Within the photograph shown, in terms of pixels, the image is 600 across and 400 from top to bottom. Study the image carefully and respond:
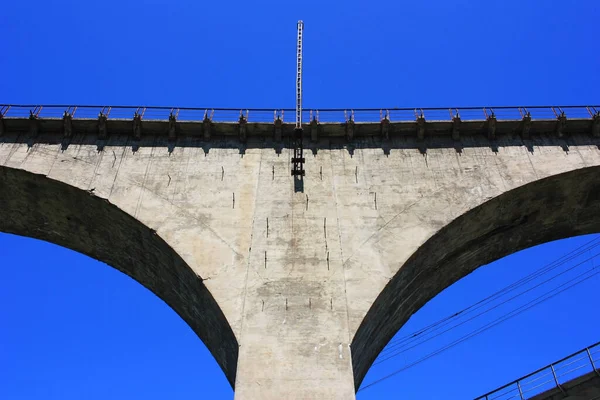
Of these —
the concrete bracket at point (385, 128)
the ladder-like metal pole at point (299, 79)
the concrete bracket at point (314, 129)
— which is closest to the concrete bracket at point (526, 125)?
the concrete bracket at point (385, 128)

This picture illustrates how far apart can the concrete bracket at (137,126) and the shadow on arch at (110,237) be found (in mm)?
3185

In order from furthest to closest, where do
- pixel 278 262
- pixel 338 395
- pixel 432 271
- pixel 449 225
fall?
1. pixel 432 271
2. pixel 449 225
3. pixel 278 262
4. pixel 338 395

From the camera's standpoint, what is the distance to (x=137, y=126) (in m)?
21.1

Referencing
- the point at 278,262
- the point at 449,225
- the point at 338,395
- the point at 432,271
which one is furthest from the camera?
the point at 432,271

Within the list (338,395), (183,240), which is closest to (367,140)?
(183,240)

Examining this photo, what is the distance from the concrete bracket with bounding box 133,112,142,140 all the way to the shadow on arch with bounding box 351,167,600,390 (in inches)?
440

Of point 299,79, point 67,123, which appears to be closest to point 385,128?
point 299,79

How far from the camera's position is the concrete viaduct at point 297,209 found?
1705cm

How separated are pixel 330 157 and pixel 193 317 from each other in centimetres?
788

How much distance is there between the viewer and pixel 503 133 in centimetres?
2158

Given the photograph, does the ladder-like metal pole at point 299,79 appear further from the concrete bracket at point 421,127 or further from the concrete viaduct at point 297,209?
the concrete bracket at point 421,127

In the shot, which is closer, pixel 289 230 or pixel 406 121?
pixel 289 230

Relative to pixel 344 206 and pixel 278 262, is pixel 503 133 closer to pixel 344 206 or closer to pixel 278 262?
pixel 344 206

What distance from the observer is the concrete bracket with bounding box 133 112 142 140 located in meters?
21.0
